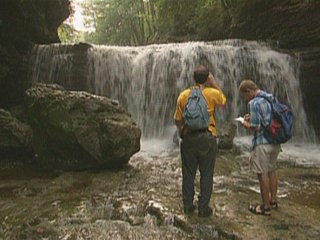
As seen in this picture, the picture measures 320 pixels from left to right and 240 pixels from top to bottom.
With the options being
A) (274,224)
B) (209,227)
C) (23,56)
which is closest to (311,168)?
(274,224)

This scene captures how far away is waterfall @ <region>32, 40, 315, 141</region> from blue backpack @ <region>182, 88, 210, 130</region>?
7605 mm

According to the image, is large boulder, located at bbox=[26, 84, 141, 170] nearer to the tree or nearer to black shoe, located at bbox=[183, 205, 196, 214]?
black shoe, located at bbox=[183, 205, 196, 214]

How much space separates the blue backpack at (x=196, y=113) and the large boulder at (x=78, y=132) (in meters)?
3.09

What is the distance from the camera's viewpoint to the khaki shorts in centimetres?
473

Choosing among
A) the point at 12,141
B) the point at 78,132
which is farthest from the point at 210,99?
the point at 12,141

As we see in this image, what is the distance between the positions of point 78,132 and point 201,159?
3.46 m

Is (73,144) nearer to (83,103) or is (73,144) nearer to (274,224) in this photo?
(83,103)

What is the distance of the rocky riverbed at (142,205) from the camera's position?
4.24 m

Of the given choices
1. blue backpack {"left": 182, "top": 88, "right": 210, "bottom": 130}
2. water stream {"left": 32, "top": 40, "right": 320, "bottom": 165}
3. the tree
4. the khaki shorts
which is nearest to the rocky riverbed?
the khaki shorts

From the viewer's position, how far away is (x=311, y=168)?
26.4 ft

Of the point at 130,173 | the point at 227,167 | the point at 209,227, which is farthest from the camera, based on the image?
the point at 227,167

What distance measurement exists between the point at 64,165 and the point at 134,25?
1147 inches

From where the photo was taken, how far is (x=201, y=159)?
4656 mm

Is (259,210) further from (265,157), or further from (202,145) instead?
(202,145)
